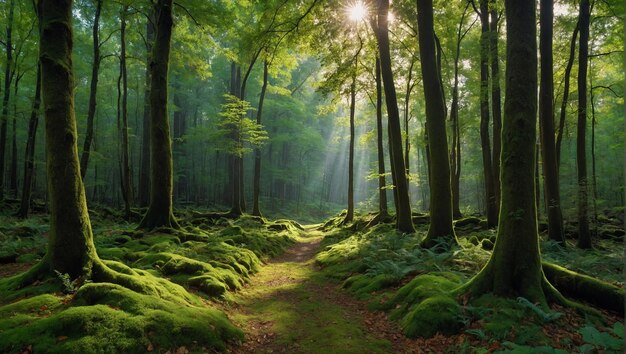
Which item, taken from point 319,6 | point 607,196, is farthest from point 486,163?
point 607,196

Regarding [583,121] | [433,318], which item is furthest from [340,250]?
[583,121]

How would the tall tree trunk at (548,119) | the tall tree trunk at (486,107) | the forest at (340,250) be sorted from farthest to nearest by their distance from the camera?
the tall tree trunk at (486,107) → the tall tree trunk at (548,119) → the forest at (340,250)

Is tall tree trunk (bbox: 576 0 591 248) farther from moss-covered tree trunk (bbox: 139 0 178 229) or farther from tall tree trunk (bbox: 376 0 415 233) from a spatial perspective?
moss-covered tree trunk (bbox: 139 0 178 229)

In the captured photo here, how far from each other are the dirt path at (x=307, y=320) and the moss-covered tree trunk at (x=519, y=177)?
1.87m

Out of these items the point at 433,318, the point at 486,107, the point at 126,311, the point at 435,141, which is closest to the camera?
the point at 126,311

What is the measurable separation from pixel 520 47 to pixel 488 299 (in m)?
4.08

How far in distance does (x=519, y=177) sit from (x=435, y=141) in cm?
493

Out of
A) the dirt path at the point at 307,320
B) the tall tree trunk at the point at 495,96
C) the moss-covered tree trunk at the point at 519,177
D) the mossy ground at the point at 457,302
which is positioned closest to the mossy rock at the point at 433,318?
the mossy ground at the point at 457,302

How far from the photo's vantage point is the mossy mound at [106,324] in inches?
148

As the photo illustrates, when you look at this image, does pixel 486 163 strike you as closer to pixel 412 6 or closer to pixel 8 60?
pixel 412 6

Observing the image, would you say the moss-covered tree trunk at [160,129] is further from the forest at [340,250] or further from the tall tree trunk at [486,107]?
the tall tree trunk at [486,107]

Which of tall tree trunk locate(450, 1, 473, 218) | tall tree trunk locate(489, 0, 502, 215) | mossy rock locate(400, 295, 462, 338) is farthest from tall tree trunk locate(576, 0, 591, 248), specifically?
mossy rock locate(400, 295, 462, 338)

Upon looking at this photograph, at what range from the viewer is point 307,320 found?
6.40 meters

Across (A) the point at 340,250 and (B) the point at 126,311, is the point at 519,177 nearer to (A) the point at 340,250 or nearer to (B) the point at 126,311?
(B) the point at 126,311
